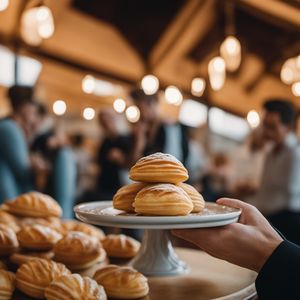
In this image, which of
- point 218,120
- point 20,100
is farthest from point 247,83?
point 20,100

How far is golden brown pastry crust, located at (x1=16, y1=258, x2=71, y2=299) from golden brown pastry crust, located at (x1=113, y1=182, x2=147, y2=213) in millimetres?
198

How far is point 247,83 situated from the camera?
897 centimetres

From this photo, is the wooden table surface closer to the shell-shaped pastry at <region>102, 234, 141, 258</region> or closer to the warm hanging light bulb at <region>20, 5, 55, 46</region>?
the shell-shaped pastry at <region>102, 234, 141, 258</region>

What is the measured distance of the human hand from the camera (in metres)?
0.93

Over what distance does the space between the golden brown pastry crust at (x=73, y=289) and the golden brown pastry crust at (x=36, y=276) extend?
0.19 ft

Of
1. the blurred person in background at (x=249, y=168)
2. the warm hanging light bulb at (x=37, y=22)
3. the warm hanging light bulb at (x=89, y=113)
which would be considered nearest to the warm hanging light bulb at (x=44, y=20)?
the warm hanging light bulb at (x=37, y=22)

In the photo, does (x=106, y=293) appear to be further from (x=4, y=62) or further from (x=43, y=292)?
(x=4, y=62)

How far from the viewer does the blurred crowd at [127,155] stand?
213 centimetres

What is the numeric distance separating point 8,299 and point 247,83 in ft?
27.8

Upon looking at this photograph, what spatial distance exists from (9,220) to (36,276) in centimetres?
Result: 46

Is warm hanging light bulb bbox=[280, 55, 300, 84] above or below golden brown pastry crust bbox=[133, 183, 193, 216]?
above

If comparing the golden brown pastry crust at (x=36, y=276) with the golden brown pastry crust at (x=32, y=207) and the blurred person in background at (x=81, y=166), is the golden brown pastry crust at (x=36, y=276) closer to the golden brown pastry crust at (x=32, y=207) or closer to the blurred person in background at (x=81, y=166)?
the golden brown pastry crust at (x=32, y=207)

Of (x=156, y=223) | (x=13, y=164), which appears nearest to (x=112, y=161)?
(x=13, y=164)

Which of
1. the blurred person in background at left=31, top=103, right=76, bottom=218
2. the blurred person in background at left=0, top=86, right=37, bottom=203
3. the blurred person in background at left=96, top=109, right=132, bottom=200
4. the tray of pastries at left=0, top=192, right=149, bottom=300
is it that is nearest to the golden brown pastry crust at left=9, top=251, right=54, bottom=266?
the tray of pastries at left=0, top=192, right=149, bottom=300
